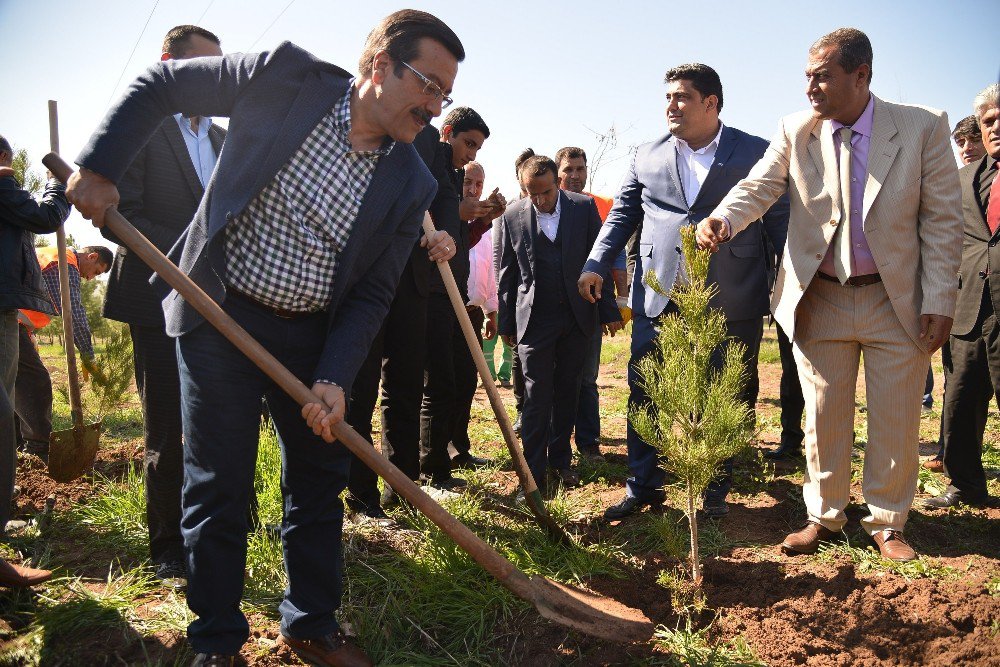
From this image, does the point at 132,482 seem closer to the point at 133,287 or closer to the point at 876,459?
the point at 133,287

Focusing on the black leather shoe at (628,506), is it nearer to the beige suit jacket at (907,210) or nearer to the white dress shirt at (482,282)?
the beige suit jacket at (907,210)

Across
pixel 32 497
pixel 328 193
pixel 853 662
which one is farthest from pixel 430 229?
pixel 32 497

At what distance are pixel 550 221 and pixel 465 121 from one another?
2.95 ft

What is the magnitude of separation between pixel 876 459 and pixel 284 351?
9.00 ft

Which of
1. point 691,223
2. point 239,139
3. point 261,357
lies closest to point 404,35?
point 239,139

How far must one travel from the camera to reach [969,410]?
425 centimetres

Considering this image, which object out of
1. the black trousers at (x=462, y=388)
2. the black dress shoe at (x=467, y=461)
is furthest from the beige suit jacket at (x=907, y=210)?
the black dress shoe at (x=467, y=461)

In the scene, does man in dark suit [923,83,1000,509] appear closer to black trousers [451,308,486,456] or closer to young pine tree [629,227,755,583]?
young pine tree [629,227,755,583]

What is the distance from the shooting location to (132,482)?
4344 mm

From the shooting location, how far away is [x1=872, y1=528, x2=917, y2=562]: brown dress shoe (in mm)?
3320

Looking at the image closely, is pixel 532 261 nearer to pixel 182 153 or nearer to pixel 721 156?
pixel 721 156

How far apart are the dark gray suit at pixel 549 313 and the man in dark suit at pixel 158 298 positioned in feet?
6.80

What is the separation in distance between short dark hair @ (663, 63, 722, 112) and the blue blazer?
119 centimetres

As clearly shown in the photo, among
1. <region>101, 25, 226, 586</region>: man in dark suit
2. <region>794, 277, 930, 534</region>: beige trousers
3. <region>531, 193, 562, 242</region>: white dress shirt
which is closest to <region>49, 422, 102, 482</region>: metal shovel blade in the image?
<region>101, 25, 226, 586</region>: man in dark suit
